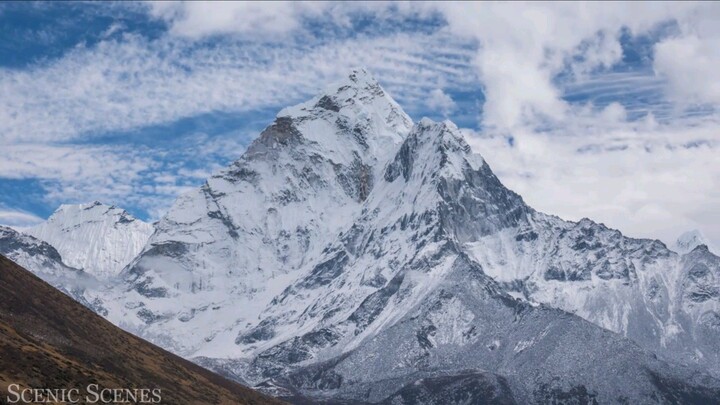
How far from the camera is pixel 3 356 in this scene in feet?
656

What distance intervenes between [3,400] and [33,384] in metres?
17.4

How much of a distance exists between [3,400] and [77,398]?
23.9 m

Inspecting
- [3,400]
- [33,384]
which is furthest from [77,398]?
[3,400]

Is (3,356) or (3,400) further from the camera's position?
(3,356)

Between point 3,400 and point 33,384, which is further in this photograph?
point 33,384

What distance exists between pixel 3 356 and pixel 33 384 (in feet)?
32.2

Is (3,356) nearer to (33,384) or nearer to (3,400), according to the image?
(33,384)

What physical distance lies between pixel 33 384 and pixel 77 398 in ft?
28.5

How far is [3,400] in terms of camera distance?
176375 mm

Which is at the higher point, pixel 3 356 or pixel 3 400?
pixel 3 356

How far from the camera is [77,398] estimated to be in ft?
654

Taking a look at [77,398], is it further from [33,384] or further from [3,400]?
[3,400]

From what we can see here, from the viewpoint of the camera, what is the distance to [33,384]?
194 m

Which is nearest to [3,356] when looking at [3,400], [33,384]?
[33,384]
